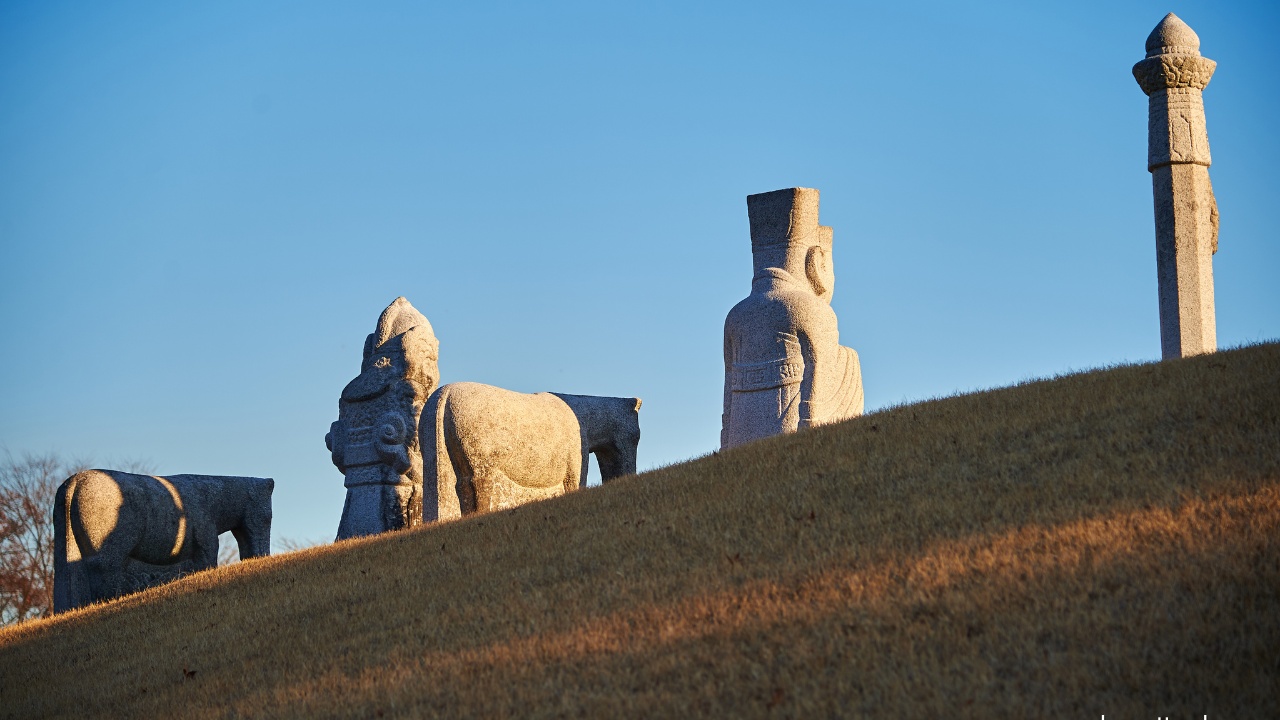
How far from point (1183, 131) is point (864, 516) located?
10.1 m

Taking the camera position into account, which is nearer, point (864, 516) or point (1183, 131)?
point (864, 516)

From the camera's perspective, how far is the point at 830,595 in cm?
778

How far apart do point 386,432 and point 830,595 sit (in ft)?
35.7

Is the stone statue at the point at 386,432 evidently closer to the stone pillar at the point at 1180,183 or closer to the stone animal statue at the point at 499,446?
the stone animal statue at the point at 499,446

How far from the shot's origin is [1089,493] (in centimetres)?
874

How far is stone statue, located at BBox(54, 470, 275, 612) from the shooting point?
15.6 m

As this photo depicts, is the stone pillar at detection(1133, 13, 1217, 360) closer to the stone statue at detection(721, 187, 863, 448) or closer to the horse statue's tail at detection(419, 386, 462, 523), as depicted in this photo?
the stone statue at detection(721, 187, 863, 448)

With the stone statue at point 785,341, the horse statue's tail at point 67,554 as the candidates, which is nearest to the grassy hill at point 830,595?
the horse statue's tail at point 67,554

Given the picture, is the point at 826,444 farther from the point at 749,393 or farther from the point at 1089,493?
the point at 749,393

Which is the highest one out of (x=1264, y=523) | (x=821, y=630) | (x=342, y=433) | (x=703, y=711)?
(x=342, y=433)

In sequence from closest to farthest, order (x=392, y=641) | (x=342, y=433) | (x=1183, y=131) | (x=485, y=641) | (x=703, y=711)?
(x=703, y=711) → (x=485, y=641) → (x=392, y=641) → (x=1183, y=131) → (x=342, y=433)

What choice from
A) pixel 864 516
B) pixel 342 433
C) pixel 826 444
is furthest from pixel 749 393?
pixel 864 516

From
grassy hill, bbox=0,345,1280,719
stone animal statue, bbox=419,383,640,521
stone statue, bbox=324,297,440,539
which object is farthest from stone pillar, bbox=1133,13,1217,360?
stone statue, bbox=324,297,440,539

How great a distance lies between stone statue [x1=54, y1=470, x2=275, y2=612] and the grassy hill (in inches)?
108
